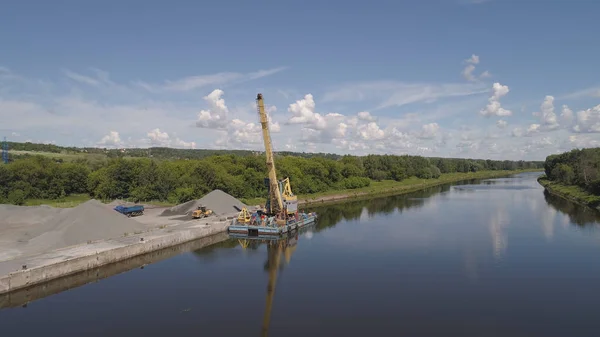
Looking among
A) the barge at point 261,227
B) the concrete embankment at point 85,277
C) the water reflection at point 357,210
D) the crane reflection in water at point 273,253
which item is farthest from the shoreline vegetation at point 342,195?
the concrete embankment at point 85,277

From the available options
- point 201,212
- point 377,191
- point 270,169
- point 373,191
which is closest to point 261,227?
point 270,169

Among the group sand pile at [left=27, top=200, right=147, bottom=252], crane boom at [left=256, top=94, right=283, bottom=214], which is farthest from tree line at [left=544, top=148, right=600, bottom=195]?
sand pile at [left=27, top=200, right=147, bottom=252]

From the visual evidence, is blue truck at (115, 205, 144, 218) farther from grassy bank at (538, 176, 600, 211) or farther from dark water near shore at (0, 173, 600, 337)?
grassy bank at (538, 176, 600, 211)

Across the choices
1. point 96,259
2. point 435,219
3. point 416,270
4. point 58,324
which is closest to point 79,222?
point 96,259

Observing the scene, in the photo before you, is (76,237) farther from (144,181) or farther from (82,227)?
(144,181)

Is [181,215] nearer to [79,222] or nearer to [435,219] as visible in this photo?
[79,222]
